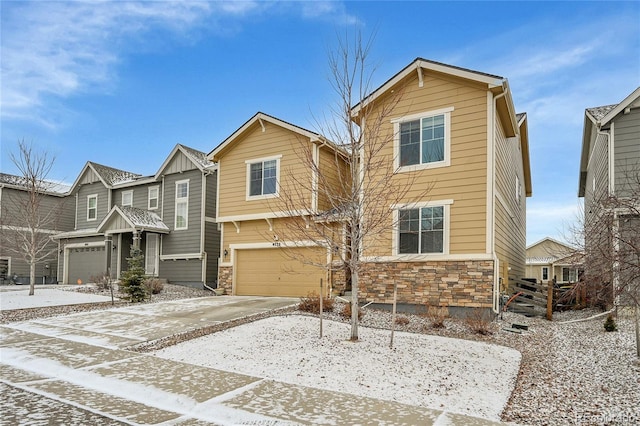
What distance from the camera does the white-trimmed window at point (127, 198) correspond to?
25062 mm

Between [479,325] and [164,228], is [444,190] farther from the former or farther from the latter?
[164,228]

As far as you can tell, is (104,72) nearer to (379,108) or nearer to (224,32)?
(224,32)

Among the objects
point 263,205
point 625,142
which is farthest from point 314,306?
point 625,142

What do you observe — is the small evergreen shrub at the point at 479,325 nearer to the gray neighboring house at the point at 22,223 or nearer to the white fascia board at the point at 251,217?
the white fascia board at the point at 251,217

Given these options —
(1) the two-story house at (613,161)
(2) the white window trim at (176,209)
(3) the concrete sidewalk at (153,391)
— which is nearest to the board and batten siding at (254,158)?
(2) the white window trim at (176,209)

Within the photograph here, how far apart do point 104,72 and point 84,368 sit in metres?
16.4

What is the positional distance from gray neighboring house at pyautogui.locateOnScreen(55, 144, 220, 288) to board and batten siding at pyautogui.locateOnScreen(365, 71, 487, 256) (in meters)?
10.9

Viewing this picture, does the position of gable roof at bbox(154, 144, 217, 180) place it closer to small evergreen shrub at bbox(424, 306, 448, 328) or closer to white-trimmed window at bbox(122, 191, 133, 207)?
white-trimmed window at bbox(122, 191, 133, 207)

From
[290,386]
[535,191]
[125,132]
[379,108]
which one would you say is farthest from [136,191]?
[535,191]

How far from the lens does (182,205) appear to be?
22.7 metres

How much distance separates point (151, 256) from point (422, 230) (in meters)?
15.4

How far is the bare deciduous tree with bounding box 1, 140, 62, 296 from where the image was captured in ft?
62.4

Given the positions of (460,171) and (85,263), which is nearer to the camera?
(460,171)

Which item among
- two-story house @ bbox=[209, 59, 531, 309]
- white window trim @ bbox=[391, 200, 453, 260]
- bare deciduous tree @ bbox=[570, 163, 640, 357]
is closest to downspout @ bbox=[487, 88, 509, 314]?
two-story house @ bbox=[209, 59, 531, 309]
